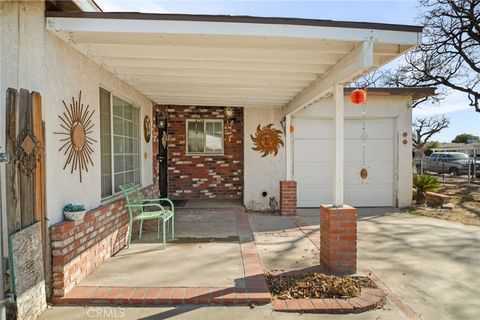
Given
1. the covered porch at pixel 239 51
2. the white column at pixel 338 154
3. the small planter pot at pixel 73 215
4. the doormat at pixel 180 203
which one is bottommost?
the doormat at pixel 180 203

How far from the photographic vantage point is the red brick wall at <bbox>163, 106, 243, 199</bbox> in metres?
8.27

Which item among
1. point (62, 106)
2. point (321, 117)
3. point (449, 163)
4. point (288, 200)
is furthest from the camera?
point (449, 163)

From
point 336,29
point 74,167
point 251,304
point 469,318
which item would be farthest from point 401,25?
point 74,167

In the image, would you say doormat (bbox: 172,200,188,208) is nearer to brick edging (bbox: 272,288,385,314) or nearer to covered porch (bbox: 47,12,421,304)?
covered porch (bbox: 47,12,421,304)

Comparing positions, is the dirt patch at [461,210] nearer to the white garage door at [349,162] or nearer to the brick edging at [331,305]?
the white garage door at [349,162]

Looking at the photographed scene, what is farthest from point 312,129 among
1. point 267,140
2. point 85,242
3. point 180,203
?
point 85,242

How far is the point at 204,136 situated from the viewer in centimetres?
838

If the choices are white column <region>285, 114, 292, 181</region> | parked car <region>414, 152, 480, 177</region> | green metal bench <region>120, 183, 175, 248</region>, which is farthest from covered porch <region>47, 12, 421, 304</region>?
parked car <region>414, 152, 480, 177</region>

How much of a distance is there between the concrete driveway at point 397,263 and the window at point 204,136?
2338mm

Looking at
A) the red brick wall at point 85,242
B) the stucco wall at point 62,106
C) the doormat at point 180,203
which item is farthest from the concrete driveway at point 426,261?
the stucco wall at point 62,106

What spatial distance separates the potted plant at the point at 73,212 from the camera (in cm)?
311

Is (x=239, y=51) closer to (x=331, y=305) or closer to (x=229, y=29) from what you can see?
(x=229, y=29)

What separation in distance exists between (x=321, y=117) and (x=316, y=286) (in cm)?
534

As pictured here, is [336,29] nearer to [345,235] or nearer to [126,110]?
[345,235]
